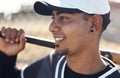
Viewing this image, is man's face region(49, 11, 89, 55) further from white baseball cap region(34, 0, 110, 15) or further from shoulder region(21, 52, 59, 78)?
shoulder region(21, 52, 59, 78)

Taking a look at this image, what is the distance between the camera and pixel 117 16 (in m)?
8.18

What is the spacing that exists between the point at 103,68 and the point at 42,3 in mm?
589

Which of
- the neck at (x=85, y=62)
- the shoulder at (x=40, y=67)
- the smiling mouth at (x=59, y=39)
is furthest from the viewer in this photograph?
the shoulder at (x=40, y=67)

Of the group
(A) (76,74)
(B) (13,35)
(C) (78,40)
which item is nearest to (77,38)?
(C) (78,40)

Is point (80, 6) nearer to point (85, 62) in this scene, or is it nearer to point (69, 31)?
point (69, 31)

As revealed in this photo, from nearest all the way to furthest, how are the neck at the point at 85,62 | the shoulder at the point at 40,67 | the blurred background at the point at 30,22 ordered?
the neck at the point at 85,62 → the shoulder at the point at 40,67 → the blurred background at the point at 30,22

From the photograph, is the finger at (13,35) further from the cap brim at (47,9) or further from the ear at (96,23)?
the ear at (96,23)

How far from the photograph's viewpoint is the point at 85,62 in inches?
127

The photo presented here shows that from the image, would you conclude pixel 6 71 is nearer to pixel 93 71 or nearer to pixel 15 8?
pixel 93 71

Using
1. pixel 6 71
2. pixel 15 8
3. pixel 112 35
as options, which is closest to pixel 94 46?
pixel 6 71

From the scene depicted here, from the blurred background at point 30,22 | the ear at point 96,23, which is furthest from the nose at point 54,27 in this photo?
the blurred background at point 30,22

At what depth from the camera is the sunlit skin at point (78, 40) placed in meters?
3.10

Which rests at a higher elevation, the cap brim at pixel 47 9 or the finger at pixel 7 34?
the cap brim at pixel 47 9

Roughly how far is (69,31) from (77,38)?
75 mm
